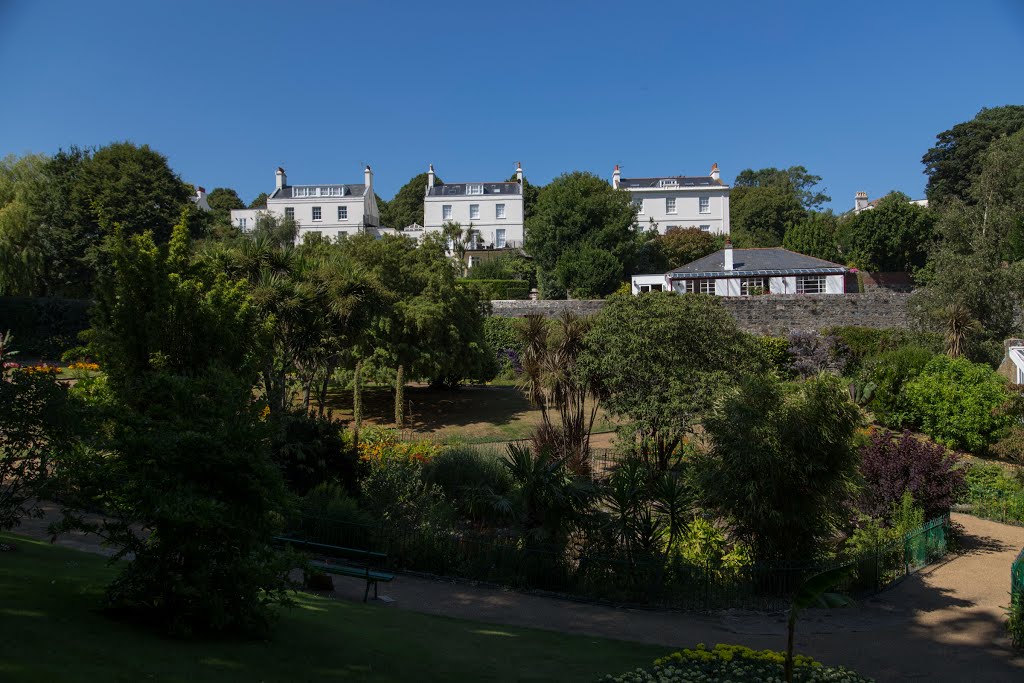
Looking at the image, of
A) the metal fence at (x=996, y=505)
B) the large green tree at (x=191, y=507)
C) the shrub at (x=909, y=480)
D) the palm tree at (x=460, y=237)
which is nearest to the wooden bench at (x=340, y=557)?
the large green tree at (x=191, y=507)

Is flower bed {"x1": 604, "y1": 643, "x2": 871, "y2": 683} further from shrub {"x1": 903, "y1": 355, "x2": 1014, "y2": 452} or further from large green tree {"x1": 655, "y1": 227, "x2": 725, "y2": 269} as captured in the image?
large green tree {"x1": 655, "y1": 227, "x2": 725, "y2": 269}

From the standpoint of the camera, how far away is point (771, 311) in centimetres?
4003

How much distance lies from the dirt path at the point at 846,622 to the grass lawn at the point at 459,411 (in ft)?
42.4

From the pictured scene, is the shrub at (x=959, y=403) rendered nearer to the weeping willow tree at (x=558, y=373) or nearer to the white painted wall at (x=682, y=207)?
the weeping willow tree at (x=558, y=373)

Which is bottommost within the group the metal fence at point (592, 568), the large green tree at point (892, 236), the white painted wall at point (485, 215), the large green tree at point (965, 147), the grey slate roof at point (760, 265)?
the metal fence at point (592, 568)

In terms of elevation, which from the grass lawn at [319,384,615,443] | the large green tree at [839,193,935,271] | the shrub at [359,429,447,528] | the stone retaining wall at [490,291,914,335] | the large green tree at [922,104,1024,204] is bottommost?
the shrub at [359,429,447,528]

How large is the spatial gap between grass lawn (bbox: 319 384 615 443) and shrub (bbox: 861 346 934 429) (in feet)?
33.8

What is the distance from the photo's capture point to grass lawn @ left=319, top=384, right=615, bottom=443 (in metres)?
27.7

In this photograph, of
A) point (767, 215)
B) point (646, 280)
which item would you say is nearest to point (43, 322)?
point (646, 280)

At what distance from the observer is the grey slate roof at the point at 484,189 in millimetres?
62812

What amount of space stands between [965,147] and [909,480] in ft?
189

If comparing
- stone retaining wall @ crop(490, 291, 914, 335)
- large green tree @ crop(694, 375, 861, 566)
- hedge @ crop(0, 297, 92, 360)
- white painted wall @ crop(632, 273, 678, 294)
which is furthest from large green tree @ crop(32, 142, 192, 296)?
large green tree @ crop(694, 375, 861, 566)

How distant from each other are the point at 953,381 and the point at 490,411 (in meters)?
17.3

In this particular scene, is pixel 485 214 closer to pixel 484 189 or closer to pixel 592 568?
pixel 484 189
